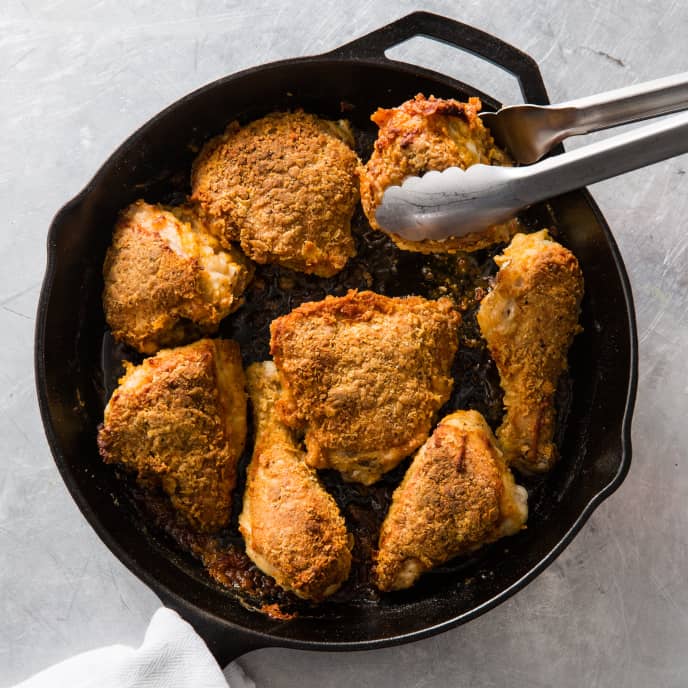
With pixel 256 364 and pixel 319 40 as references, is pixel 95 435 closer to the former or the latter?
pixel 256 364

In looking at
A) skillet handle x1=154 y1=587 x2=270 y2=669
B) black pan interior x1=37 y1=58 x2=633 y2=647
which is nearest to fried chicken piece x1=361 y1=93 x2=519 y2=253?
black pan interior x1=37 y1=58 x2=633 y2=647

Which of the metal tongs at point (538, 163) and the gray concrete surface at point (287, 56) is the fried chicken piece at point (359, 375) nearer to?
the metal tongs at point (538, 163)

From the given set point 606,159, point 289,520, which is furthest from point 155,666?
point 606,159

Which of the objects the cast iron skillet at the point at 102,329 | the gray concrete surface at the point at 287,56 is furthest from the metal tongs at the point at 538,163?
the gray concrete surface at the point at 287,56

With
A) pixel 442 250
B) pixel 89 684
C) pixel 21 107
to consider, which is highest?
pixel 21 107

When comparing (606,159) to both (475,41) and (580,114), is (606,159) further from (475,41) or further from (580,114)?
(475,41)

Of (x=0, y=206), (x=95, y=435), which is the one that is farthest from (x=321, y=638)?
(x=0, y=206)
